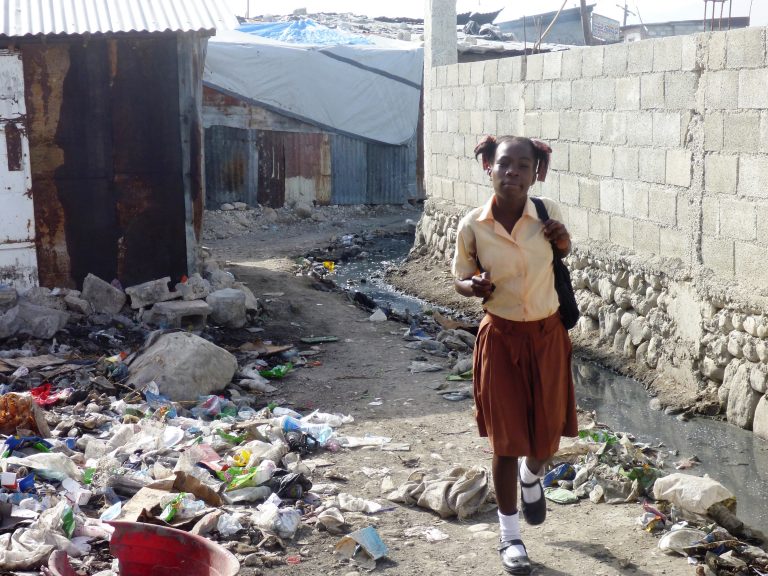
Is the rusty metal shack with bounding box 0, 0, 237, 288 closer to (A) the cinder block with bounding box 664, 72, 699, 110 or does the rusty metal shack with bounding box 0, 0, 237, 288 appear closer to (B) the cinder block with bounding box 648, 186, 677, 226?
(A) the cinder block with bounding box 664, 72, 699, 110

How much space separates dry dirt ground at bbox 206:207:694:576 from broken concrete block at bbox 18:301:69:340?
1.70 meters

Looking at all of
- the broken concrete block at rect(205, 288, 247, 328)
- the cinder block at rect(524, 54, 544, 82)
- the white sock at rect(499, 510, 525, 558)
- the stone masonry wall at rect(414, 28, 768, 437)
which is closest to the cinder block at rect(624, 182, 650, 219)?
the stone masonry wall at rect(414, 28, 768, 437)

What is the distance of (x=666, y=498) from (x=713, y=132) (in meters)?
3.15

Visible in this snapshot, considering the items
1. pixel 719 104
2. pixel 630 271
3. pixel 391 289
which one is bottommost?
pixel 391 289

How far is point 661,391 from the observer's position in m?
7.19

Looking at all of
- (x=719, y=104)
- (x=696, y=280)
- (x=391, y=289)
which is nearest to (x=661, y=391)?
(x=696, y=280)

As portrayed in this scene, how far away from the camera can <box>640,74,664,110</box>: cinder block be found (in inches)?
288

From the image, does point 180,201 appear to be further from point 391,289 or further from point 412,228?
point 412,228

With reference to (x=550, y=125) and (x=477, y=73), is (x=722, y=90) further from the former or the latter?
(x=477, y=73)

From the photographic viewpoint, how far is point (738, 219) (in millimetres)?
6379

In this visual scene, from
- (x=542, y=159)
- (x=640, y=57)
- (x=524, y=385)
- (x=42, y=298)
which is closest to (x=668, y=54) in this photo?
(x=640, y=57)

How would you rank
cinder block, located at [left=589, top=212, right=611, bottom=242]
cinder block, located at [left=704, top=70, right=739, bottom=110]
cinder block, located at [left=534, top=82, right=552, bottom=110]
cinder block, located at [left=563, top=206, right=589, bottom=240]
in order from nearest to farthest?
cinder block, located at [left=704, top=70, right=739, bottom=110]
cinder block, located at [left=589, top=212, right=611, bottom=242]
cinder block, located at [left=563, top=206, right=589, bottom=240]
cinder block, located at [left=534, top=82, right=552, bottom=110]

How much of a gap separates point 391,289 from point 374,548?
26.0 ft

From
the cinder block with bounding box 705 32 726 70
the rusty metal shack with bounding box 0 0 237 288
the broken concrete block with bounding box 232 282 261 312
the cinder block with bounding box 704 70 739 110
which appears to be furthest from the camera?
the broken concrete block with bounding box 232 282 261 312
